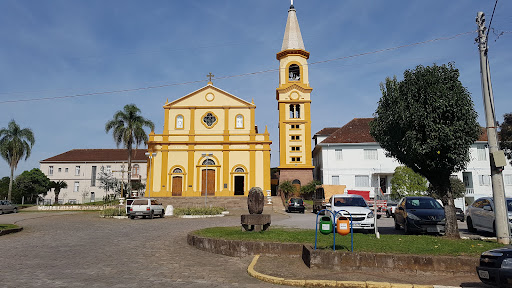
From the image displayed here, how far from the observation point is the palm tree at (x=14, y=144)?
40.9 metres

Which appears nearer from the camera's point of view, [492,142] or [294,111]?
[492,142]

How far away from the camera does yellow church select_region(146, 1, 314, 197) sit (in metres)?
40.7

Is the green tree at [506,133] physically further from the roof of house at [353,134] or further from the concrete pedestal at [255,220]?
the concrete pedestal at [255,220]

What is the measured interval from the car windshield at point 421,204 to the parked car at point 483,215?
143 centimetres

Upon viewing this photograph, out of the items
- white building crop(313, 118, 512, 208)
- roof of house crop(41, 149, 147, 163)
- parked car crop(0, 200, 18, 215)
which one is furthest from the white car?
roof of house crop(41, 149, 147, 163)

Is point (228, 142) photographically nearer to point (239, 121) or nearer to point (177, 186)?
point (239, 121)

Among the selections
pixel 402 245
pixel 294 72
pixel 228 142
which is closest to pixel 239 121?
pixel 228 142

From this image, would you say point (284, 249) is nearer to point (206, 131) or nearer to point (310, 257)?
point (310, 257)

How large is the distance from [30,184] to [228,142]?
29.0 m

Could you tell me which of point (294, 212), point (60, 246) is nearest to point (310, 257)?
point (60, 246)

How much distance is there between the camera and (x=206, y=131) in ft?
140

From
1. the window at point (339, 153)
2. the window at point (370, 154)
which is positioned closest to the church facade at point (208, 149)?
the window at point (339, 153)

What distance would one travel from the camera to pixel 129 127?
Answer: 38.9 metres

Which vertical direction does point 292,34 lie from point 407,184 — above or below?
above
